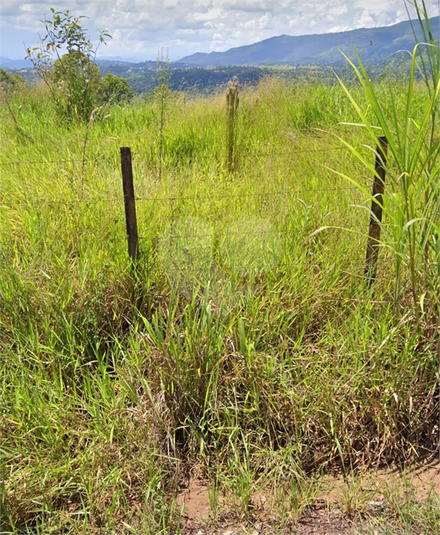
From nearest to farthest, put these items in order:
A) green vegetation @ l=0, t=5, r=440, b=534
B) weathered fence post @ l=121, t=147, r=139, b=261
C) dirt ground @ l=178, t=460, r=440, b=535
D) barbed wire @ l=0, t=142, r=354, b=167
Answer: dirt ground @ l=178, t=460, r=440, b=535
green vegetation @ l=0, t=5, r=440, b=534
weathered fence post @ l=121, t=147, r=139, b=261
barbed wire @ l=0, t=142, r=354, b=167

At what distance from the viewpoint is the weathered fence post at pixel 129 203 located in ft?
8.74

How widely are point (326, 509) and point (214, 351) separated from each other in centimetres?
81

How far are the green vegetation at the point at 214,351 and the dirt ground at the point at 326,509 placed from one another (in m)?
0.02

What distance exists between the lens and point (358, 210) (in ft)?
10.8

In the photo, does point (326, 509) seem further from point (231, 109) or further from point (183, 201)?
point (231, 109)

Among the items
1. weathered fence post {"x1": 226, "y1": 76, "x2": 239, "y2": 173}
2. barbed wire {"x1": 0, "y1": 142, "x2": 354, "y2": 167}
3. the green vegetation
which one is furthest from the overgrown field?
weathered fence post {"x1": 226, "y1": 76, "x2": 239, "y2": 173}

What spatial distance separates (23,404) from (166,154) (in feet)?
11.3

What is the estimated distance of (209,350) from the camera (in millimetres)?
2174

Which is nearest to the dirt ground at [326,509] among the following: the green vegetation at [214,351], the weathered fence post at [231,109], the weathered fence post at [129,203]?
the green vegetation at [214,351]

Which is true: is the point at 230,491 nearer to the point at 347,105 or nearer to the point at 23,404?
the point at 23,404

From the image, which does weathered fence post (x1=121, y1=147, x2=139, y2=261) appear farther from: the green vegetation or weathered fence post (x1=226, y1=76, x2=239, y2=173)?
weathered fence post (x1=226, y1=76, x2=239, y2=173)

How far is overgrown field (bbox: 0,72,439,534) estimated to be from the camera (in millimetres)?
1910

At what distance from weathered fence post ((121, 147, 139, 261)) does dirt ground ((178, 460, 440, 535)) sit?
1.39m

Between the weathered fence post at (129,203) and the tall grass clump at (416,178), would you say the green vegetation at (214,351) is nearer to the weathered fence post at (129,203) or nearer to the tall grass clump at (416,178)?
the tall grass clump at (416,178)
